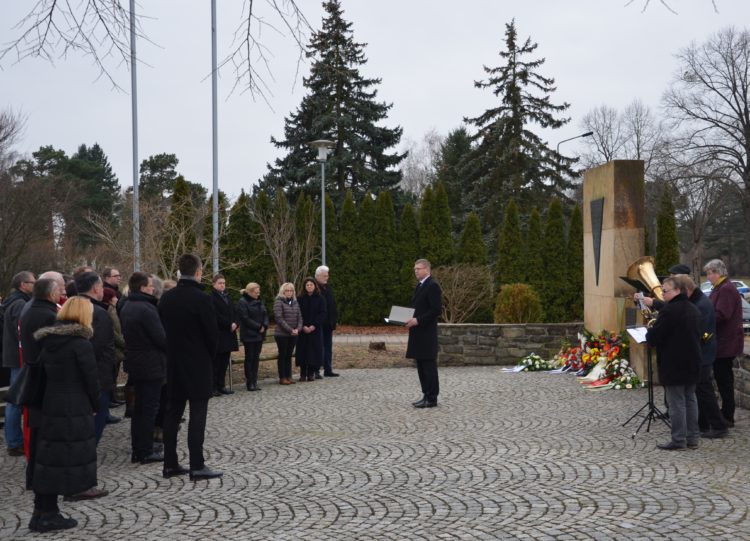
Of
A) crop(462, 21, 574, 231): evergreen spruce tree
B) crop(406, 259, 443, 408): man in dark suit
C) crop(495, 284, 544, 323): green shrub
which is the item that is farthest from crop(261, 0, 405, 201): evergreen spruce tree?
crop(406, 259, 443, 408): man in dark suit

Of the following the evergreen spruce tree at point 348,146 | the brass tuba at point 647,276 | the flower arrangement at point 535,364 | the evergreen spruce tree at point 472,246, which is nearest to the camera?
the brass tuba at point 647,276

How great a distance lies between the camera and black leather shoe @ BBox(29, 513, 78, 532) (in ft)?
17.1

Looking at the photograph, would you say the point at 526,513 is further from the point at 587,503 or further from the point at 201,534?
the point at 201,534

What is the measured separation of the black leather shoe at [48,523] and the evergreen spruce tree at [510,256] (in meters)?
22.2

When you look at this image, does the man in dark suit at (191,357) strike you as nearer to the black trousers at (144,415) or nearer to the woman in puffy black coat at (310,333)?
the black trousers at (144,415)

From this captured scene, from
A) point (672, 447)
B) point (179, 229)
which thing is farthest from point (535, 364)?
point (179, 229)

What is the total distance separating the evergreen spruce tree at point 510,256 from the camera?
26578mm

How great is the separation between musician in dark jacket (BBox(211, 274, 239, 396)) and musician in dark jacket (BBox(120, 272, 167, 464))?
11.2ft

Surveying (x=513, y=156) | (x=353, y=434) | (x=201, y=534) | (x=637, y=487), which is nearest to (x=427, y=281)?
(x=353, y=434)

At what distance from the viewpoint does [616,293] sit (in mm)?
12719

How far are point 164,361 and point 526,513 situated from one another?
376 cm

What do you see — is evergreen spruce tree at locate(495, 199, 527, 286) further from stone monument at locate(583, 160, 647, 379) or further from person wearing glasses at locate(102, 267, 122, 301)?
person wearing glasses at locate(102, 267, 122, 301)

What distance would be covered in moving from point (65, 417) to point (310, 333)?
25.9 ft

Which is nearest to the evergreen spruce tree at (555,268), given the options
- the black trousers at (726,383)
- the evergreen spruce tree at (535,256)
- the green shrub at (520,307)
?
the evergreen spruce tree at (535,256)
